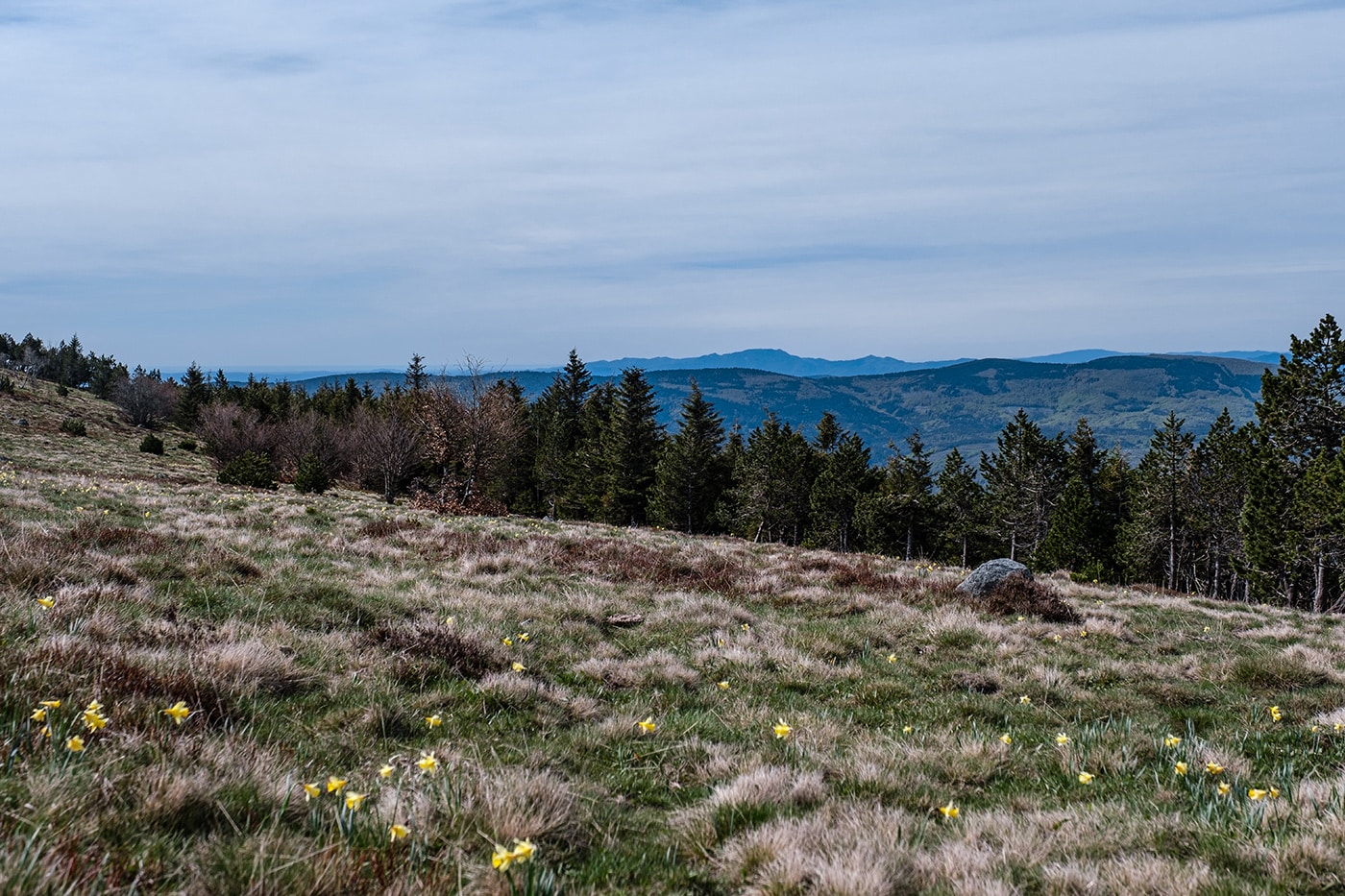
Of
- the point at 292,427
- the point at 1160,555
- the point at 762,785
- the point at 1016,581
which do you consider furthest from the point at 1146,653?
the point at 292,427

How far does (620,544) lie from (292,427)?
54.3 metres

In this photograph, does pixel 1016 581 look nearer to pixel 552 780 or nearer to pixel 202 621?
pixel 552 780

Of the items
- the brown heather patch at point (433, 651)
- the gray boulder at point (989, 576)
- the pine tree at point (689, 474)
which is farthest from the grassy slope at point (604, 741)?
the pine tree at point (689, 474)

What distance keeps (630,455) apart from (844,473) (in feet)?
69.1

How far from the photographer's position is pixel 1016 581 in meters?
13.5

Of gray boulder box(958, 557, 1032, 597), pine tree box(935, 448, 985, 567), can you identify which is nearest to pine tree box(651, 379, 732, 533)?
pine tree box(935, 448, 985, 567)

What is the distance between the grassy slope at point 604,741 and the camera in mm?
2918

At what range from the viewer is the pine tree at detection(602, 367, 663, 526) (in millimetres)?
66375

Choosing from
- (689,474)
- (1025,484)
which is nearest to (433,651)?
(689,474)

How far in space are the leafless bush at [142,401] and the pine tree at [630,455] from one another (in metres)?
54.7

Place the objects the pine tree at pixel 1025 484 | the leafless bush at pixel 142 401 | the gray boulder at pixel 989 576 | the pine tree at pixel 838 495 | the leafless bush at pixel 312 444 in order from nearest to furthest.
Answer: the gray boulder at pixel 989 576, the leafless bush at pixel 312 444, the pine tree at pixel 1025 484, the pine tree at pixel 838 495, the leafless bush at pixel 142 401

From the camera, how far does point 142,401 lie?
80.9 metres

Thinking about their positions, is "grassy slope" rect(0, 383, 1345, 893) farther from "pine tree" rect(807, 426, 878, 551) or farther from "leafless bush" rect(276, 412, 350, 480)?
"pine tree" rect(807, 426, 878, 551)

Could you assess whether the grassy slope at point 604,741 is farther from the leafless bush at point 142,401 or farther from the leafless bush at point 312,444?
the leafless bush at point 142,401
